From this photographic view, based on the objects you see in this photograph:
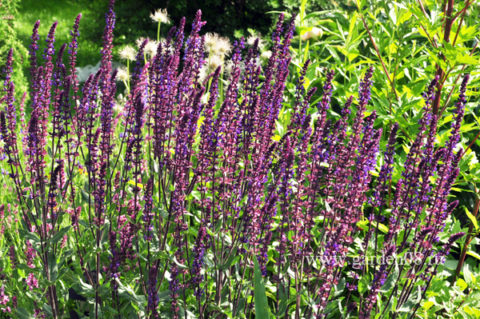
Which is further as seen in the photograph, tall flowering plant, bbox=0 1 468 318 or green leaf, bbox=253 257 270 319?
tall flowering plant, bbox=0 1 468 318

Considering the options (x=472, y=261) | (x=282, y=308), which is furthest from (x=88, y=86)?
(x=472, y=261)

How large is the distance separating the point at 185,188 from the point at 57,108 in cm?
87

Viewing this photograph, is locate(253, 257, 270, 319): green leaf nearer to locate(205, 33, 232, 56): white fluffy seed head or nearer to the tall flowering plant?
the tall flowering plant

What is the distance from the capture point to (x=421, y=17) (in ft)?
9.68

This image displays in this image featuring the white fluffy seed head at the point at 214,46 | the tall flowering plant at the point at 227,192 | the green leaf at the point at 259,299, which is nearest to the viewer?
the green leaf at the point at 259,299

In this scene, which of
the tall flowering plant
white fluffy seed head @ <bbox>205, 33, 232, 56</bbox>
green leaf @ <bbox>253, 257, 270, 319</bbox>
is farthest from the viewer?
white fluffy seed head @ <bbox>205, 33, 232, 56</bbox>

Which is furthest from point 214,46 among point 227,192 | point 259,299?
point 259,299

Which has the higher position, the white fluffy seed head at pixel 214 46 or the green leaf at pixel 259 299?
the white fluffy seed head at pixel 214 46

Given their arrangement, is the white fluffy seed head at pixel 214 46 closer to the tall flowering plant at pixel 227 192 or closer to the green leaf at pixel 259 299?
the tall flowering plant at pixel 227 192

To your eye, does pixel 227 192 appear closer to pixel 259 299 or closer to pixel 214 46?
pixel 259 299

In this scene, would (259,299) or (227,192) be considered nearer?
(259,299)

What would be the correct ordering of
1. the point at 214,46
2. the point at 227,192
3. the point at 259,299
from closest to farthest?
the point at 259,299, the point at 227,192, the point at 214,46

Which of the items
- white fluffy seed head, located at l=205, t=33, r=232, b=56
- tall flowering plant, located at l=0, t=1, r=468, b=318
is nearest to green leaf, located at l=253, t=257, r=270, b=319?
tall flowering plant, located at l=0, t=1, r=468, b=318

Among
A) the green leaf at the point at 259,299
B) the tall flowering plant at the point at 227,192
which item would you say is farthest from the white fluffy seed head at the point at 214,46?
the green leaf at the point at 259,299
